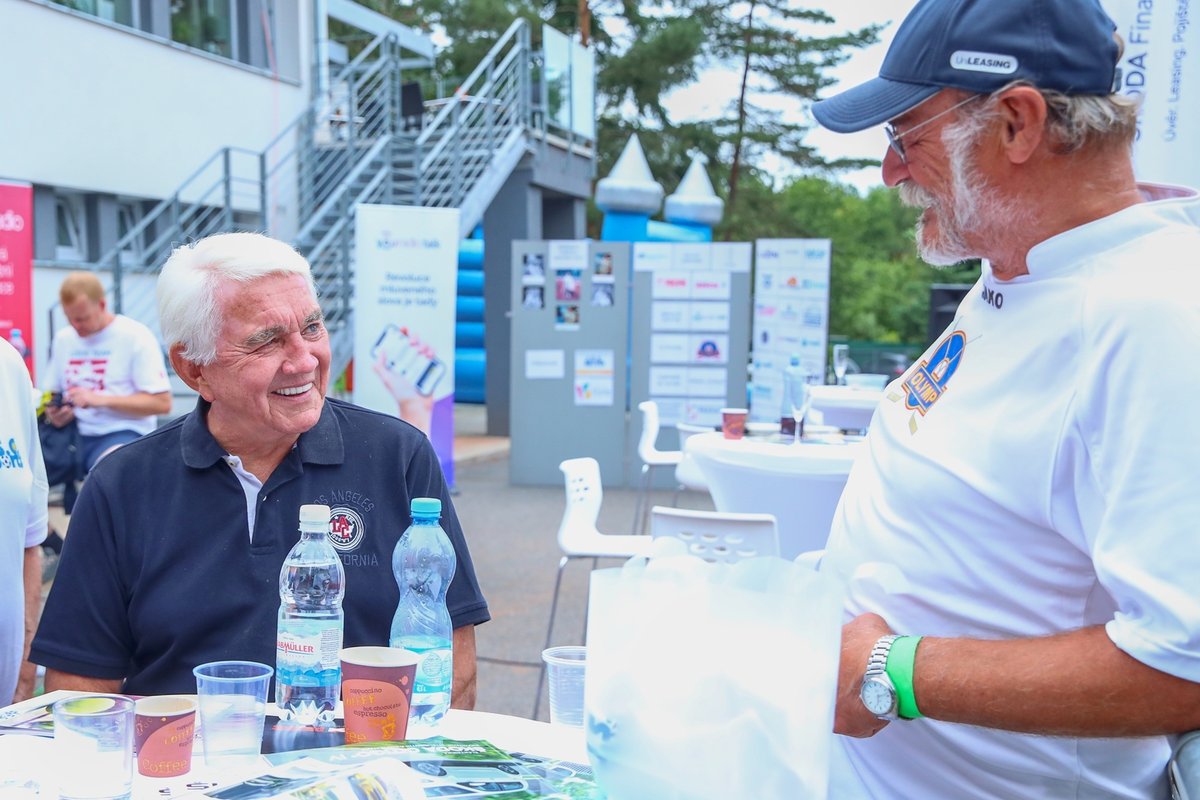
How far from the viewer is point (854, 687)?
129cm

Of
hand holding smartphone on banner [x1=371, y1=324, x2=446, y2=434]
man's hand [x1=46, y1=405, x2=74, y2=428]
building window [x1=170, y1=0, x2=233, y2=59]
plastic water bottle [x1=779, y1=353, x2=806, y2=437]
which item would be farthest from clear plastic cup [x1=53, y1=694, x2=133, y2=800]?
building window [x1=170, y1=0, x2=233, y2=59]

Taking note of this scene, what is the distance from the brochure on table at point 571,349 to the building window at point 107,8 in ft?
18.7

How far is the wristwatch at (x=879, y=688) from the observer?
1.27m

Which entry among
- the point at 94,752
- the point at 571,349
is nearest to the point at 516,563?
the point at 571,349

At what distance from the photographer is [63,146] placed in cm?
1141

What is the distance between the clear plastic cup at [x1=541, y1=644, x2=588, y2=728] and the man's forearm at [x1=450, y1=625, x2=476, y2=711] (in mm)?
494

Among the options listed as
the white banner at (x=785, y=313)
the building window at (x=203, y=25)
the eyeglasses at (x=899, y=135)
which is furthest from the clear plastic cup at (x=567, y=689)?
the building window at (x=203, y=25)

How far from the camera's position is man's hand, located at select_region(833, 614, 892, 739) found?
50.9 inches

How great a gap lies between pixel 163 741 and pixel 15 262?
6582mm

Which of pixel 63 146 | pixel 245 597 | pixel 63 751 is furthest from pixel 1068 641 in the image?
pixel 63 146

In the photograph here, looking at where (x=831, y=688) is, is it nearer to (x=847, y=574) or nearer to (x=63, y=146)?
(x=847, y=574)

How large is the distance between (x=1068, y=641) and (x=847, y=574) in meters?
0.38

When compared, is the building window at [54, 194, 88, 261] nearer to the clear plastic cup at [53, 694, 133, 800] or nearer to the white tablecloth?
the white tablecloth

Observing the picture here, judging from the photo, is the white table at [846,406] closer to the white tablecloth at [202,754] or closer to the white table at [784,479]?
the white table at [784,479]
